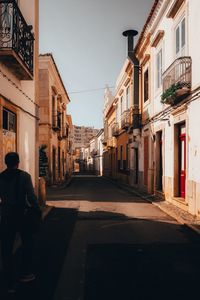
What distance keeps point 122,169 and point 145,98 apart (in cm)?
1024

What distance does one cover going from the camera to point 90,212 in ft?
33.6

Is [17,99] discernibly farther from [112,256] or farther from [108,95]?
[108,95]

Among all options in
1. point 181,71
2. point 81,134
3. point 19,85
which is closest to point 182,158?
point 181,71

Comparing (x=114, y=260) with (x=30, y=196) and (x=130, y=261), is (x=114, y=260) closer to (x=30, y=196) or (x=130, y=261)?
(x=130, y=261)

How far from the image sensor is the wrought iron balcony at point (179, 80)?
993cm

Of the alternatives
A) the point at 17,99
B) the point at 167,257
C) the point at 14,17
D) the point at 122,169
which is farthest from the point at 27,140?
the point at 122,169

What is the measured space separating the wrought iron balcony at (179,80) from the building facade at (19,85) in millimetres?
4475

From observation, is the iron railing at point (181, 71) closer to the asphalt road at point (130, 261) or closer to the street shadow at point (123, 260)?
the asphalt road at point (130, 261)

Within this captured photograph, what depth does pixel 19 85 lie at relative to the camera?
9414 millimetres

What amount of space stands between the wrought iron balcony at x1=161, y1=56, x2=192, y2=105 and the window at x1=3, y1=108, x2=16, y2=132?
5.03 metres

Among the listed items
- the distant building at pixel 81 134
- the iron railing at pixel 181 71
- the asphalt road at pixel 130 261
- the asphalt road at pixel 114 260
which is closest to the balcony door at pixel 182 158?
the iron railing at pixel 181 71

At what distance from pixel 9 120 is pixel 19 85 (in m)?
1.42

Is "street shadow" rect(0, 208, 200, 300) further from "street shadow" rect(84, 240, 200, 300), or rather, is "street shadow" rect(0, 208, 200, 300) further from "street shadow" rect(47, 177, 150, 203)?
"street shadow" rect(47, 177, 150, 203)

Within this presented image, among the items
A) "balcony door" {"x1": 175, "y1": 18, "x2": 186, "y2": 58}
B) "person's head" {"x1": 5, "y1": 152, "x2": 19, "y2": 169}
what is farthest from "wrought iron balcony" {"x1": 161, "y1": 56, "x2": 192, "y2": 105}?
"person's head" {"x1": 5, "y1": 152, "x2": 19, "y2": 169}
